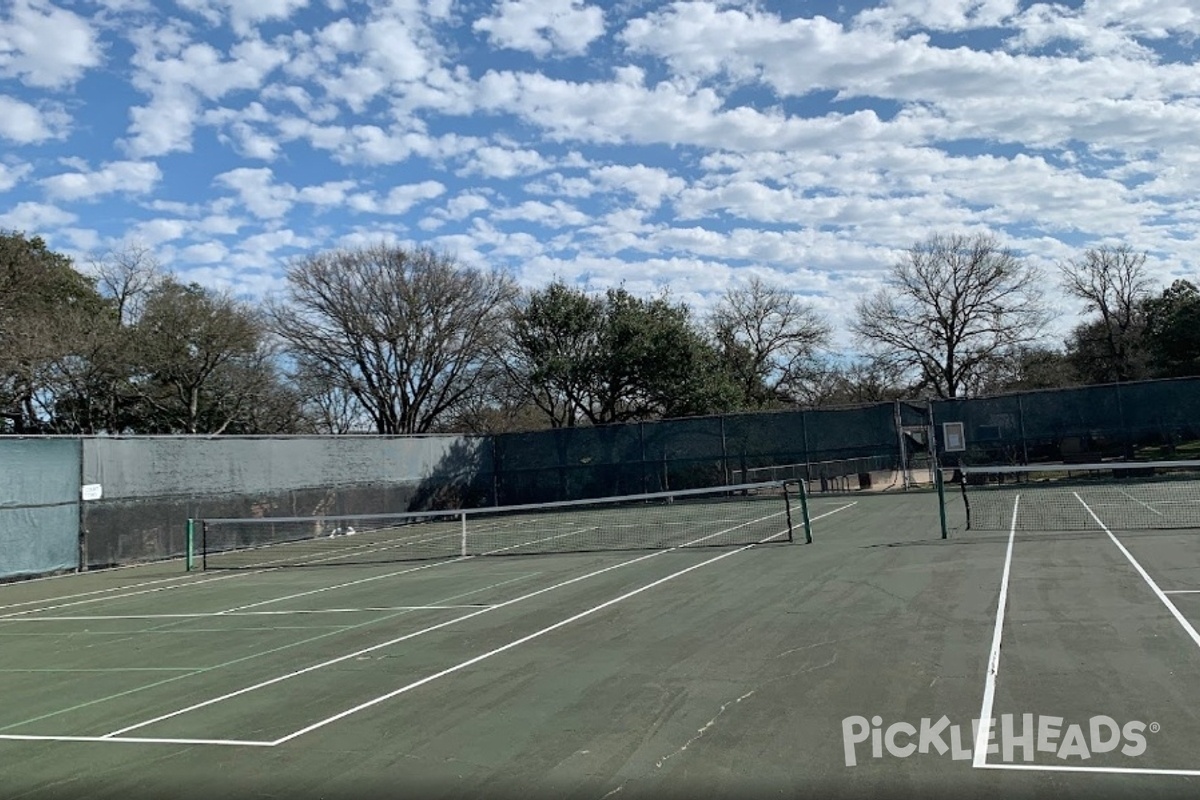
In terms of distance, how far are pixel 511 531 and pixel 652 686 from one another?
19791 millimetres

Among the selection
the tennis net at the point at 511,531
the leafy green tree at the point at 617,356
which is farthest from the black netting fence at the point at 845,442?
the leafy green tree at the point at 617,356

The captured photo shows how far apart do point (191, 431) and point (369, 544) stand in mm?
19681

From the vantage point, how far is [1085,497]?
1000 inches

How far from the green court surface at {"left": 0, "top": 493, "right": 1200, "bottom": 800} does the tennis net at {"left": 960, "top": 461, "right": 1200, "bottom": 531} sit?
3.47m

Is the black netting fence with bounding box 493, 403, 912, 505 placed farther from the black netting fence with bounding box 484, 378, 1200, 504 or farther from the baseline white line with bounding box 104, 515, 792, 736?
the baseline white line with bounding box 104, 515, 792, 736

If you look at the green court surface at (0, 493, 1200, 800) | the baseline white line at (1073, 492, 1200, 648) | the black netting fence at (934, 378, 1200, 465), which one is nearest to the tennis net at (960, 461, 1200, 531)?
the black netting fence at (934, 378, 1200, 465)

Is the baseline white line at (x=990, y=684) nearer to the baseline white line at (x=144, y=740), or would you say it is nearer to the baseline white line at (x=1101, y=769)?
the baseline white line at (x=1101, y=769)

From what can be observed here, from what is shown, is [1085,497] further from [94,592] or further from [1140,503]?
[94,592]

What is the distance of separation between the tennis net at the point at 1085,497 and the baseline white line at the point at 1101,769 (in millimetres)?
12608

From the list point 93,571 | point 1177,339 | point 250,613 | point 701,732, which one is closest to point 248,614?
point 250,613

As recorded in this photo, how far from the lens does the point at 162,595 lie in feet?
56.2

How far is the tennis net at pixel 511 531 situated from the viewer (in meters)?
20.7

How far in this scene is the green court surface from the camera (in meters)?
5.66

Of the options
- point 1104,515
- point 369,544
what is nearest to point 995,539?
point 1104,515
